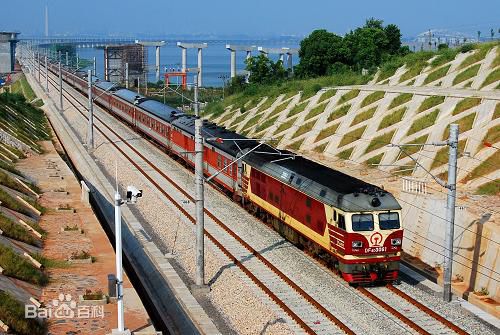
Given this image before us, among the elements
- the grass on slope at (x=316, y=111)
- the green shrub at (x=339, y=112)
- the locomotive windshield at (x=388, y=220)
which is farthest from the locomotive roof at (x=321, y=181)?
the grass on slope at (x=316, y=111)

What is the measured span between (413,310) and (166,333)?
27.3 feet

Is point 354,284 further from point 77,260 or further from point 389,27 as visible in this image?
point 389,27

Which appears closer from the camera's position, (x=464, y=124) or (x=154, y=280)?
(x=154, y=280)

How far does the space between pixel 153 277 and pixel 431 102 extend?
27.2 meters

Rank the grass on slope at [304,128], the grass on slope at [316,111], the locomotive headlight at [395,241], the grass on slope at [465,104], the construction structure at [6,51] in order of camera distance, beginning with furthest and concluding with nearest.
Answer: the construction structure at [6,51]
the grass on slope at [316,111]
the grass on slope at [304,128]
the grass on slope at [465,104]
the locomotive headlight at [395,241]

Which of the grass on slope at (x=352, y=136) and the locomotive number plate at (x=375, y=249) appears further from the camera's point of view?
the grass on slope at (x=352, y=136)

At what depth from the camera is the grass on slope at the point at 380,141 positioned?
47.1 m

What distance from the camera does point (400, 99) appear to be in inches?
2067

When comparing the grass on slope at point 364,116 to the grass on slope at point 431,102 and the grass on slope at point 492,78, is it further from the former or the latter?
the grass on slope at point 492,78

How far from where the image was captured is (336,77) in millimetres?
→ 73062

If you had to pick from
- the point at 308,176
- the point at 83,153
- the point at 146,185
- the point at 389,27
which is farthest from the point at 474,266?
the point at 389,27

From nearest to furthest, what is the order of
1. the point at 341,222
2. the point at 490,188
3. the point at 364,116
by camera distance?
the point at 341,222, the point at 490,188, the point at 364,116

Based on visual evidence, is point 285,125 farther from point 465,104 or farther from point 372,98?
point 465,104

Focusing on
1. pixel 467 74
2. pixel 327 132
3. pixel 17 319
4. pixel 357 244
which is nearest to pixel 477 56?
pixel 467 74
